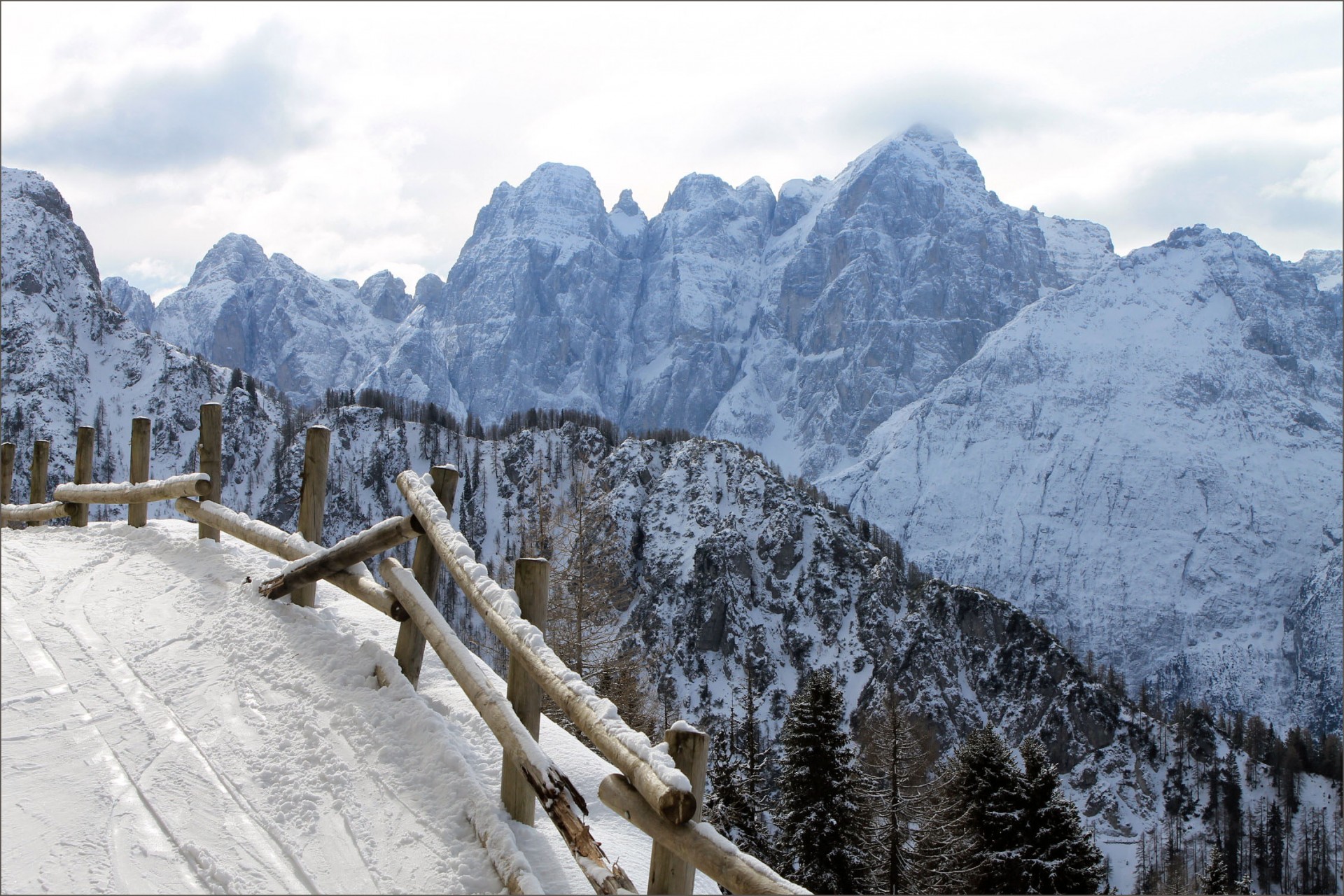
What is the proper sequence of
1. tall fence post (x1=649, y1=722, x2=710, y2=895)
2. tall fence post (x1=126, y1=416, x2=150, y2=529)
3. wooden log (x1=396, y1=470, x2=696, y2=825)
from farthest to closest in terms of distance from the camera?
1. tall fence post (x1=126, y1=416, x2=150, y2=529)
2. tall fence post (x1=649, y1=722, x2=710, y2=895)
3. wooden log (x1=396, y1=470, x2=696, y2=825)

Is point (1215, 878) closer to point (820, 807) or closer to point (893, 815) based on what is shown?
point (893, 815)

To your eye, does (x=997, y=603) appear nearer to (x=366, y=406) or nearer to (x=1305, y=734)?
(x=1305, y=734)

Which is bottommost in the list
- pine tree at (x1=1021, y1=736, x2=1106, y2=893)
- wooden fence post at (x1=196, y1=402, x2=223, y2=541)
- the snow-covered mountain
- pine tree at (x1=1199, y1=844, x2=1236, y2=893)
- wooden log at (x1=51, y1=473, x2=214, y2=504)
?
pine tree at (x1=1199, y1=844, x2=1236, y2=893)

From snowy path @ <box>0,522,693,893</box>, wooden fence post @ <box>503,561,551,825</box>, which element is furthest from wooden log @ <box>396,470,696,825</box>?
snowy path @ <box>0,522,693,893</box>

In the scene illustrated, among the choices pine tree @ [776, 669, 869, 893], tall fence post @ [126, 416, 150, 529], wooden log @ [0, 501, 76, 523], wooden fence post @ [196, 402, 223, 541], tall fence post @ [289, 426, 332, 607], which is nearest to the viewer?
tall fence post @ [289, 426, 332, 607]

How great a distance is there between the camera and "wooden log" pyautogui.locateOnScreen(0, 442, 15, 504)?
18.0 meters

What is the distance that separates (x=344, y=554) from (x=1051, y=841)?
22370mm

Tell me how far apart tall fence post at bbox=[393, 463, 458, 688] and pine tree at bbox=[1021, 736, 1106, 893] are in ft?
→ 69.4

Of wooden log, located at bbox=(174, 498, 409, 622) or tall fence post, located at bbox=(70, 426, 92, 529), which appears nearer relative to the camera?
wooden log, located at bbox=(174, 498, 409, 622)

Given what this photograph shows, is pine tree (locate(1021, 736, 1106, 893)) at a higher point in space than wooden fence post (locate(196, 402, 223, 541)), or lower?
lower

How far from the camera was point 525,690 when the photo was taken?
15.7ft

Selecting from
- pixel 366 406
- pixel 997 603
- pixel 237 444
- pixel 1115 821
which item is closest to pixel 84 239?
pixel 237 444

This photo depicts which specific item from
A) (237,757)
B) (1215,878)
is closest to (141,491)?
(237,757)

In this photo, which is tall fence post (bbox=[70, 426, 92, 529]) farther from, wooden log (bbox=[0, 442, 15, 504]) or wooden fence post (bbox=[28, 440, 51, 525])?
wooden log (bbox=[0, 442, 15, 504])
